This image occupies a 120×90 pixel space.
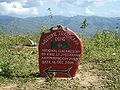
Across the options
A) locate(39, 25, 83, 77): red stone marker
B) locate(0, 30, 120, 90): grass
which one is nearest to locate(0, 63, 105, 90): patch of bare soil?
locate(0, 30, 120, 90): grass

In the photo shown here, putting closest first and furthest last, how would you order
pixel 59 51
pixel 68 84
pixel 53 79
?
pixel 68 84
pixel 53 79
pixel 59 51

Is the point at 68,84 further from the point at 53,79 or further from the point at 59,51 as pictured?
the point at 59,51

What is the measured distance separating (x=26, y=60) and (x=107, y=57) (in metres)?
3.74

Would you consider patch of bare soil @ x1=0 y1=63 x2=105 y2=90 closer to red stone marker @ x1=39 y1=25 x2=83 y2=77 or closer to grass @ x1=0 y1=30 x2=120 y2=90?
grass @ x1=0 y1=30 x2=120 y2=90

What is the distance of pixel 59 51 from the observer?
8453mm

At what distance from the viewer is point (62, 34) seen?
832cm

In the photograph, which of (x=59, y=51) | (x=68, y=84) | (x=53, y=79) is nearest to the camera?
(x=68, y=84)

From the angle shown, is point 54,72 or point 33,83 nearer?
point 33,83

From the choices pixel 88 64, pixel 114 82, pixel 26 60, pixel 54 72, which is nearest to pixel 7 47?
pixel 26 60

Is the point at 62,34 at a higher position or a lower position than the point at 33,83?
higher

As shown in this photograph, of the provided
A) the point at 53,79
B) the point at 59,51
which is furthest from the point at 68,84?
the point at 59,51

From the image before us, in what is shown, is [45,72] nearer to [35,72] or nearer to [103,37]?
[35,72]

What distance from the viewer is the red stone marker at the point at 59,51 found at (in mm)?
8344

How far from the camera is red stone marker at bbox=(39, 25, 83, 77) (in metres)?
8.34
